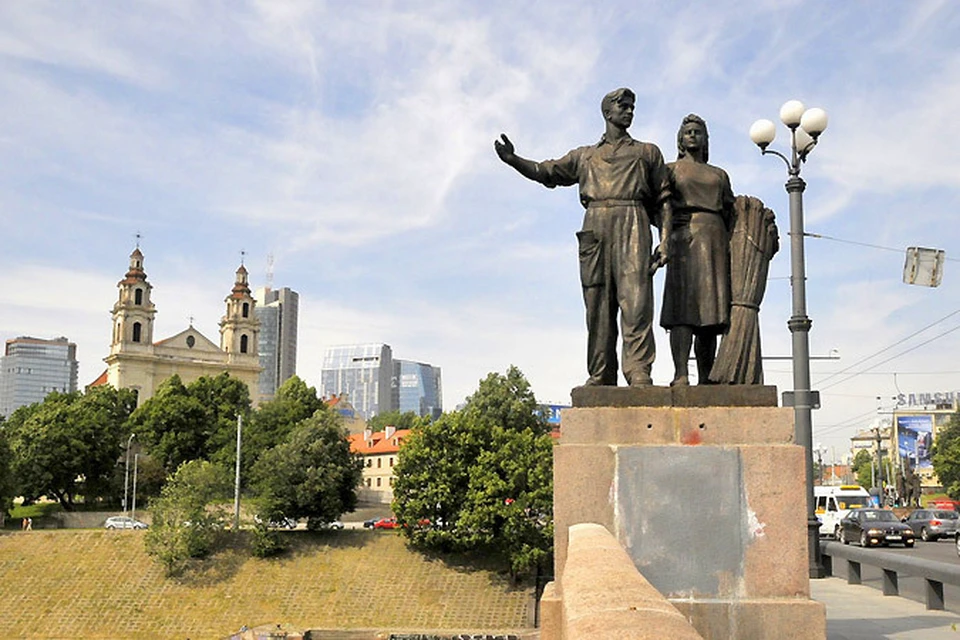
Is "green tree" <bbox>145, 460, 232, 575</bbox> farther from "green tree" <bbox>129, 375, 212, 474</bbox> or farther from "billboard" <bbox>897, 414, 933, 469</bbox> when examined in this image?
"billboard" <bbox>897, 414, 933, 469</bbox>

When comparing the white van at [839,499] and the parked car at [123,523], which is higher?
the white van at [839,499]

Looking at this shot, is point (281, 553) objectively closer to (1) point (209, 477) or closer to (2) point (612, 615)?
(1) point (209, 477)

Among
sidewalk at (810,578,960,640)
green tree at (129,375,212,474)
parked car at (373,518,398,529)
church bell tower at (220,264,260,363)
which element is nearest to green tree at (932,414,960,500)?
parked car at (373,518,398,529)

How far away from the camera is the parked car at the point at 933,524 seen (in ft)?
108

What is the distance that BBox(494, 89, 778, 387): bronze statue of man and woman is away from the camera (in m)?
6.49

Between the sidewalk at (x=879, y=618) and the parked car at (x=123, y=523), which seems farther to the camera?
the parked car at (x=123, y=523)

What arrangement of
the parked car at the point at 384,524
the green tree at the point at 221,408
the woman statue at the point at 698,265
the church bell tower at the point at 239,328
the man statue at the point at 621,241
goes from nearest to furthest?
the man statue at the point at 621,241 → the woman statue at the point at 698,265 → the parked car at the point at 384,524 → the green tree at the point at 221,408 → the church bell tower at the point at 239,328

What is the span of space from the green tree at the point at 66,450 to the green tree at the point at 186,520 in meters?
17.8

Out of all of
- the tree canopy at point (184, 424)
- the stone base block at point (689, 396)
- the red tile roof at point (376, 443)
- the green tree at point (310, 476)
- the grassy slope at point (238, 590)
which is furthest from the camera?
the red tile roof at point (376, 443)

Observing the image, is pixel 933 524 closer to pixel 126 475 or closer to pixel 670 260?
pixel 670 260

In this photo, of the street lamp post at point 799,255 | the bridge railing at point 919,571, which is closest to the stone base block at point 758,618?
the bridge railing at point 919,571

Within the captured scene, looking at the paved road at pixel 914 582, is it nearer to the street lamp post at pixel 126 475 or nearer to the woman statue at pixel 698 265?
the woman statue at pixel 698 265

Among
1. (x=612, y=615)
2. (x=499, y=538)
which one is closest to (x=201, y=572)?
(x=499, y=538)

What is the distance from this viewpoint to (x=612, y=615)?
2.64m
